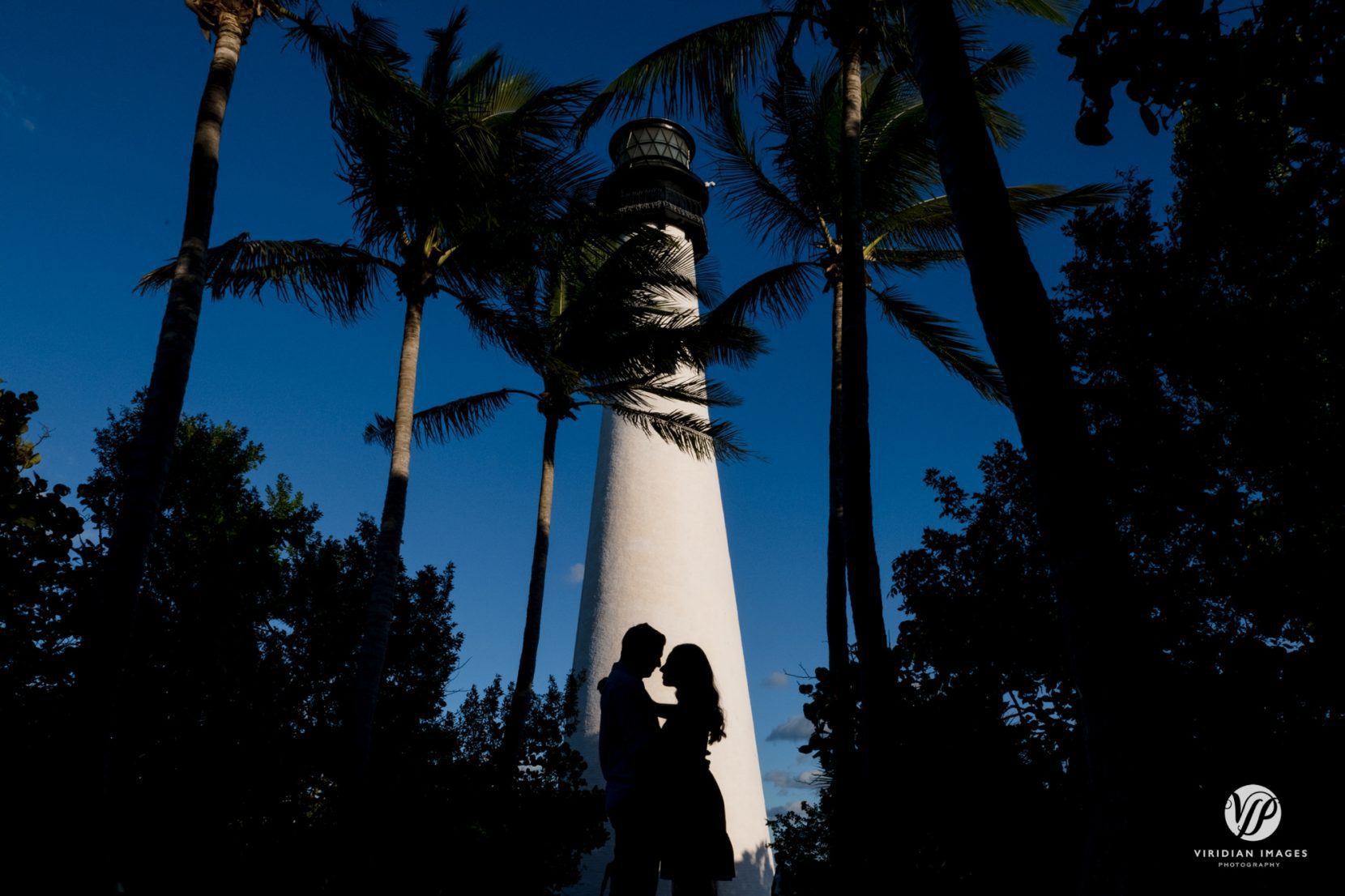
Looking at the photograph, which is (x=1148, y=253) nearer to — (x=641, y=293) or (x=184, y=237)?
(x=641, y=293)

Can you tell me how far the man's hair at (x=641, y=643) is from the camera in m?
3.56

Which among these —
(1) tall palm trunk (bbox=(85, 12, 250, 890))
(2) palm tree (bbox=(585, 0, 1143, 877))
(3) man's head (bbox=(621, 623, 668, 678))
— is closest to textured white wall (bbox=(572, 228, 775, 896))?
(1) tall palm trunk (bbox=(85, 12, 250, 890))

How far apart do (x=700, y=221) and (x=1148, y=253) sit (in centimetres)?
1228

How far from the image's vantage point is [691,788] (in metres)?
3.22

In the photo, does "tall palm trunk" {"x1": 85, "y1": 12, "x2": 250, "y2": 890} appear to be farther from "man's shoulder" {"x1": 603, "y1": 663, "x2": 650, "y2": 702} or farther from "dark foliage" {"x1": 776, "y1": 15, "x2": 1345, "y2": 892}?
"dark foliage" {"x1": 776, "y1": 15, "x2": 1345, "y2": 892}

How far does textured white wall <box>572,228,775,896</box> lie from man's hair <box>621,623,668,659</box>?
31.1ft

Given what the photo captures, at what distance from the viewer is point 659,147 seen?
65.4 feet

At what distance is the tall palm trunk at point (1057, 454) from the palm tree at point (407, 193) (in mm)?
5747

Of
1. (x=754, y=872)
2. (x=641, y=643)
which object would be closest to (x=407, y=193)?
(x=641, y=643)

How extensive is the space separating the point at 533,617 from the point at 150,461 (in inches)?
245

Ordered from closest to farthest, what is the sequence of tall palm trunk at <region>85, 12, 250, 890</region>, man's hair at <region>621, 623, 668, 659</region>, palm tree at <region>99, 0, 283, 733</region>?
man's hair at <region>621, 623, 668, 659</region>, tall palm trunk at <region>85, 12, 250, 890</region>, palm tree at <region>99, 0, 283, 733</region>

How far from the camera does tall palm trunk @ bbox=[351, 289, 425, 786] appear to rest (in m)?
7.20

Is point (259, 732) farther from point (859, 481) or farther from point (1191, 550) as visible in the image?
point (1191, 550)

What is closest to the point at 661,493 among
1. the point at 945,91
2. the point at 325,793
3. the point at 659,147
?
the point at 325,793
